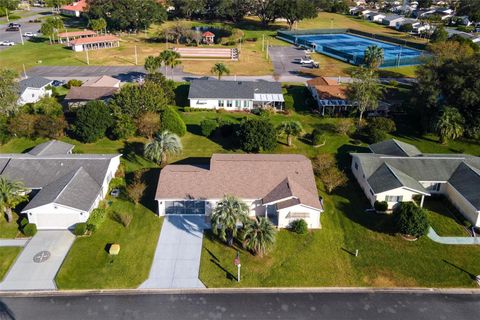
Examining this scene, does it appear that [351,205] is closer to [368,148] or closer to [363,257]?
[363,257]

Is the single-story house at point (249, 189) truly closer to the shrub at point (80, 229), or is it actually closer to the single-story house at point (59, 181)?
the single-story house at point (59, 181)

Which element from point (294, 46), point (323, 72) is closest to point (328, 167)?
point (323, 72)

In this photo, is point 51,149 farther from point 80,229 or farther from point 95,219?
point 80,229

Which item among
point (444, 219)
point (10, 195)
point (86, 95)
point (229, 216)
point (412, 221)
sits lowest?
point (444, 219)

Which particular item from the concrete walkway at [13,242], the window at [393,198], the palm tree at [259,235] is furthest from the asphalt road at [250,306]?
the window at [393,198]

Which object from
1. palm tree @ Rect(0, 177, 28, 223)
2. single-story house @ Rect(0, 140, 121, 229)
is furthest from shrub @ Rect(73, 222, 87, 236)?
palm tree @ Rect(0, 177, 28, 223)

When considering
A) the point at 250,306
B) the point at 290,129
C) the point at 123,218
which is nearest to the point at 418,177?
the point at 290,129
